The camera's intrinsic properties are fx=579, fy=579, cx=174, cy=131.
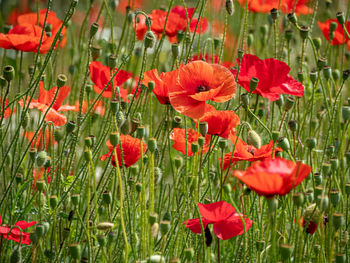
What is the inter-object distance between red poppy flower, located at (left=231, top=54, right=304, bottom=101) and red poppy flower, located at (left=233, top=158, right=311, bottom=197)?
1.22ft

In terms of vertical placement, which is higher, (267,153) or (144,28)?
(144,28)

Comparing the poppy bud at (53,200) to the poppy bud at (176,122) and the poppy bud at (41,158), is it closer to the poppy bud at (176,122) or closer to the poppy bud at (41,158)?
the poppy bud at (41,158)

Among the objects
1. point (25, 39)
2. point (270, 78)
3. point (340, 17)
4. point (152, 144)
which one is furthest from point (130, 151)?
point (340, 17)

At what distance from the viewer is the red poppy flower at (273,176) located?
976 mm

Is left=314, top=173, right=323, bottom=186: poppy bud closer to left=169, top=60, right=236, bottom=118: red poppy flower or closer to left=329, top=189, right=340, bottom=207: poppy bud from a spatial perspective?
left=329, top=189, right=340, bottom=207: poppy bud

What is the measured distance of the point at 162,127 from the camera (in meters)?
1.66

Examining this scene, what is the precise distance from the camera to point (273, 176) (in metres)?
0.97

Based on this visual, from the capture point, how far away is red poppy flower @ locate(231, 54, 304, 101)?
4.56 ft

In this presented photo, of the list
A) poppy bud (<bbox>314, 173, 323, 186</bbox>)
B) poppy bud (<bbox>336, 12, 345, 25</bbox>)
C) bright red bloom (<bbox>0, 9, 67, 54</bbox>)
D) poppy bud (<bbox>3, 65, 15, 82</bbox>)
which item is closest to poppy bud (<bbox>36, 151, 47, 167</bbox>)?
poppy bud (<bbox>3, 65, 15, 82</bbox>)

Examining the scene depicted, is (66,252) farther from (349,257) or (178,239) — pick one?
(349,257)

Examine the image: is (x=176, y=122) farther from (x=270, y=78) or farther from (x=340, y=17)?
(x=340, y=17)

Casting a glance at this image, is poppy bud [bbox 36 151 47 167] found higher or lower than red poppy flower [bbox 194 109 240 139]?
lower

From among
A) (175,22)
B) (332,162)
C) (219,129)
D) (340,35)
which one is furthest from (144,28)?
(332,162)

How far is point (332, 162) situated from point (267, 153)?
14 centimetres
